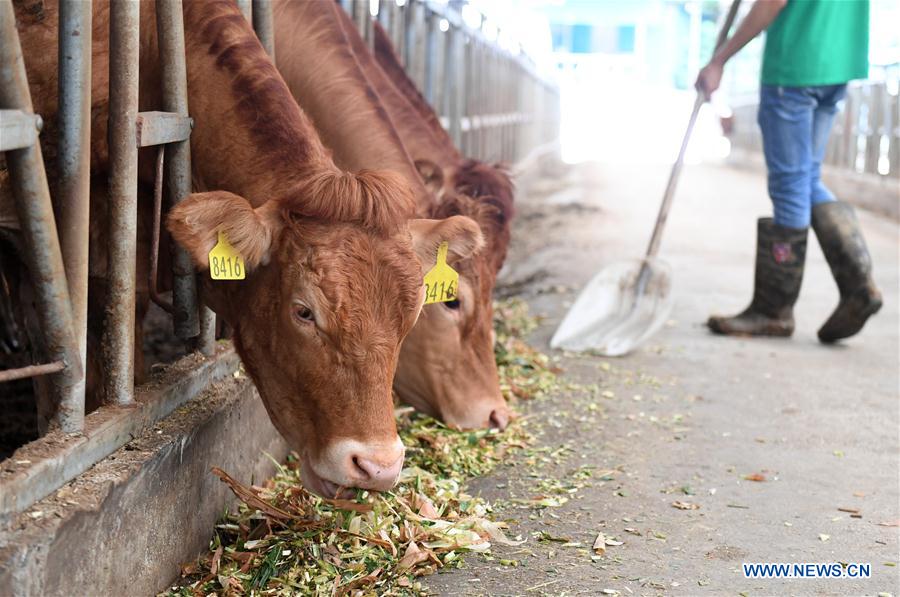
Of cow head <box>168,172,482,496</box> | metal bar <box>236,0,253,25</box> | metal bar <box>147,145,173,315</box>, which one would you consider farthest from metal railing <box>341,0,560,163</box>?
cow head <box>168,172,482,496</box>

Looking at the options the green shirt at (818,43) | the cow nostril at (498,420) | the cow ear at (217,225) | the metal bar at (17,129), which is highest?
the green shirt at (818,43)

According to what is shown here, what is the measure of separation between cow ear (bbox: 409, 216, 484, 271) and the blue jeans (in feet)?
9.53

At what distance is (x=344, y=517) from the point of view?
299cm

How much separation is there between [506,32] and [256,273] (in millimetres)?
14415

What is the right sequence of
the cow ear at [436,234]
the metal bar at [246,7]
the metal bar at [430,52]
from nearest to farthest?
the cow ear at [436,234] < the metal bar at [246,7] < the metal bar at [430,52]

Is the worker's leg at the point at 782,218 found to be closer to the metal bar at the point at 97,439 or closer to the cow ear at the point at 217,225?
the metal bar at the point at 97,439

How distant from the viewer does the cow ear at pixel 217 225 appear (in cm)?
269

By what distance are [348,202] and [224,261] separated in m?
0.36

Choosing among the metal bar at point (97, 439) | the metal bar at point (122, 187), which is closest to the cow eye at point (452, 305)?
the metal bar at point (97, 439)

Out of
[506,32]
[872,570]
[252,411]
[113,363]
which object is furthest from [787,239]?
[506,32]

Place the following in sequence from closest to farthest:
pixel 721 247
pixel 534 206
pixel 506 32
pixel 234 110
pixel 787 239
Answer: pixel 234 110 < pixel 787 239 < pixel 721 247 < pixel 534 206 < pixel 506 32

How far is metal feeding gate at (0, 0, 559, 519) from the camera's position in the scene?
2281 mm

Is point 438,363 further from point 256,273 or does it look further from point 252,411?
point 256,273

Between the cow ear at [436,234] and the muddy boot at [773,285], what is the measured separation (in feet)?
9.62
